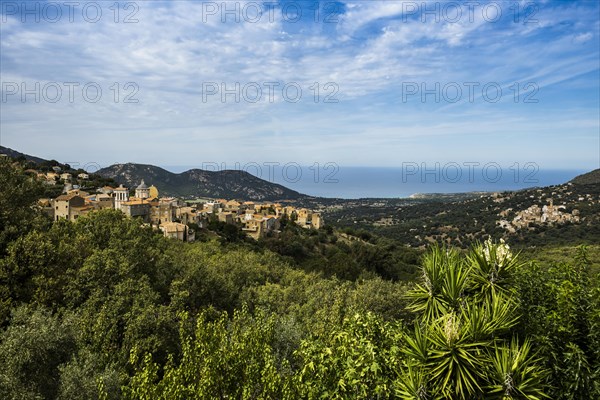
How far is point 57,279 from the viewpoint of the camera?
14.3m

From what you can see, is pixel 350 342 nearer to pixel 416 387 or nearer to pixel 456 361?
pixel 416 387

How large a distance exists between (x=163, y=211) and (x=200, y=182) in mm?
98355

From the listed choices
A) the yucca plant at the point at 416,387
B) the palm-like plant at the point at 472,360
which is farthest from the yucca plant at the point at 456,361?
the yucca plant at the point at 416,387

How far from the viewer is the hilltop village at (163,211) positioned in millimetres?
49219

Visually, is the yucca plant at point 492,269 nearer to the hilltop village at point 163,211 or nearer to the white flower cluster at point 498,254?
the white flower cluster at point 498,254

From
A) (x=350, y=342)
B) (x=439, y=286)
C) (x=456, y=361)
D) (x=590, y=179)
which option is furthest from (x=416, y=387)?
(x=590, y=179)

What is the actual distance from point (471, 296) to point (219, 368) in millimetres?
4952

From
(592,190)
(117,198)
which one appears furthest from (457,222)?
(117,198)

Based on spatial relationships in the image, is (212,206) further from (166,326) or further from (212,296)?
(166,326)

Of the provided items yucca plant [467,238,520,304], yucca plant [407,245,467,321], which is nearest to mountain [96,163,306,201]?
yucca plant [407,245,467,321]

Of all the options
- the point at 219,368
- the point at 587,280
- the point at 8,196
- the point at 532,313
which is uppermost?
the point at 8,196

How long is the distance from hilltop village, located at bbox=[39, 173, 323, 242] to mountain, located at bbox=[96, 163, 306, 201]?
5785 centimetres

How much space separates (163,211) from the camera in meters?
58.1

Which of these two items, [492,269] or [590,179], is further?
[590,179]
